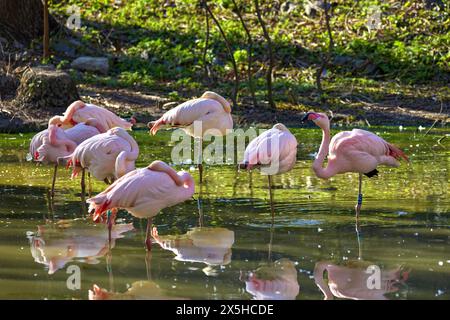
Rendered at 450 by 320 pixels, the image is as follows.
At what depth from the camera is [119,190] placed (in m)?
6.51

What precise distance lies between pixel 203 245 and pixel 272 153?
1.12 m

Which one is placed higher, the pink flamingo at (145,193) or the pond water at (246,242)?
the pink flamingo at (145,193)

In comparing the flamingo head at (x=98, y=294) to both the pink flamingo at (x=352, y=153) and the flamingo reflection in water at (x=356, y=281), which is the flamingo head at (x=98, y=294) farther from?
the pink flamingo at (x=352, y=153)

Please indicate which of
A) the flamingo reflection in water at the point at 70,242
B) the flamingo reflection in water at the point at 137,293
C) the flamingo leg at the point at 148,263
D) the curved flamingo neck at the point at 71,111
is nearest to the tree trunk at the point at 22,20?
the curved flamingo neck at the point at 71,111

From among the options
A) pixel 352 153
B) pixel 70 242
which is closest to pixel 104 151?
pixel 70 242

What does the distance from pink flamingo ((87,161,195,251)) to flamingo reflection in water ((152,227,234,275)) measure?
0.98 ft

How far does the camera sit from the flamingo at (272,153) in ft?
24.9

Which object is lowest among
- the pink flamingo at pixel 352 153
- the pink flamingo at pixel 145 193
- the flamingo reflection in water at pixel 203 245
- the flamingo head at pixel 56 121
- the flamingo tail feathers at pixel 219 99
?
the flamingo reflection in water at pixel 203 245

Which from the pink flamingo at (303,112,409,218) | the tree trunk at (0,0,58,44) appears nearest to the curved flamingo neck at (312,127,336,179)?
the pink flamingo at (303,112,409,218)

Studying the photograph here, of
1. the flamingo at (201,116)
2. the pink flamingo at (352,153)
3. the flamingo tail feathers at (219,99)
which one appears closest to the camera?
the pink flamingo at (352,153)

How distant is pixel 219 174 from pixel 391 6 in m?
7.62

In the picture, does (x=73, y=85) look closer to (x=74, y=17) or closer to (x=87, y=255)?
(x=74, y=17)

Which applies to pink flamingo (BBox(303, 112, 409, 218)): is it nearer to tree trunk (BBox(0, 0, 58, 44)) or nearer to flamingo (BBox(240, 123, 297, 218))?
flamingo (BBox(240, 123, 297, 218))

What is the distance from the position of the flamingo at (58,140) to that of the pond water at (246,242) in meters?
0.34
